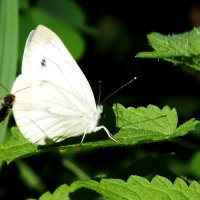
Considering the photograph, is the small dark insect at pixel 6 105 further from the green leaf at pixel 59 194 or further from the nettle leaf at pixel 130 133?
the green leaf at pixel 59 194

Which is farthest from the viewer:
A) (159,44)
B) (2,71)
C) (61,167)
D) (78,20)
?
(78,20)

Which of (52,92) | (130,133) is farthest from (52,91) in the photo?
(130,133)

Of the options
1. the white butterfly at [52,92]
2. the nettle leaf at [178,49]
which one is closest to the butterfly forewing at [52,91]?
the white butterfly at [52,92]

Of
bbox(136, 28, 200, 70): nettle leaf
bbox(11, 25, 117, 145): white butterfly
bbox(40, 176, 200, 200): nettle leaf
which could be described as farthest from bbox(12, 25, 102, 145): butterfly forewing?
bbox(40, 176, 200, 200): nettle leaf

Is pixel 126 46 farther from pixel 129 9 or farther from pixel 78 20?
pixel 78 20

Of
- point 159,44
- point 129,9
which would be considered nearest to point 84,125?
point 159,44

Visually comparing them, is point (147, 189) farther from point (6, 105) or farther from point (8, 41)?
point (8, 41)

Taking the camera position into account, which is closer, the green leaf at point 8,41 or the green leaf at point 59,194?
the green leaf at point 59,194
